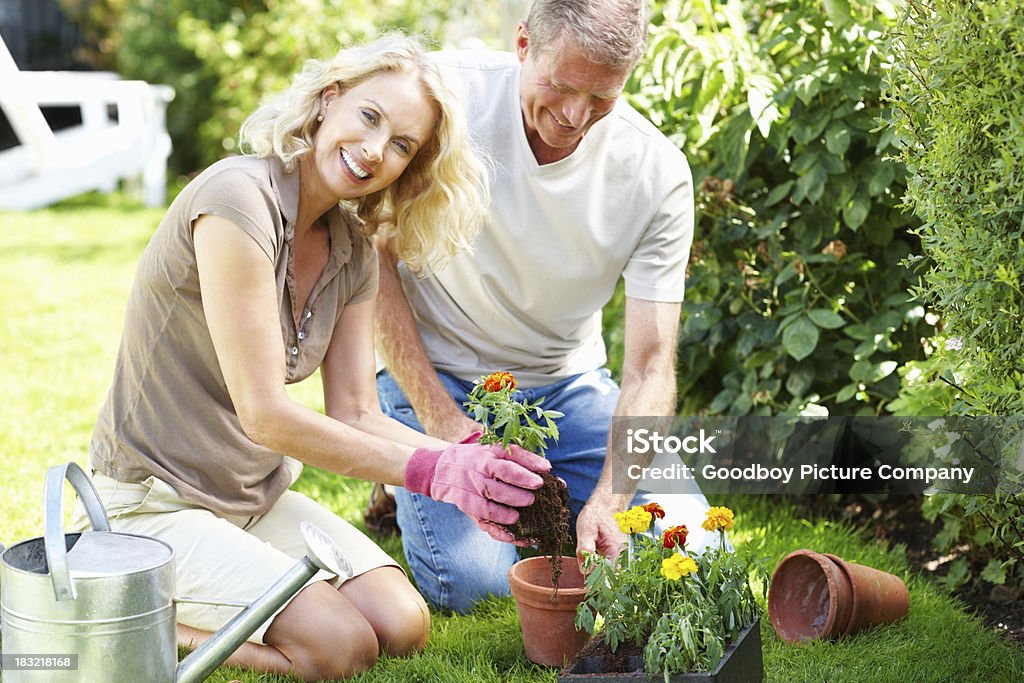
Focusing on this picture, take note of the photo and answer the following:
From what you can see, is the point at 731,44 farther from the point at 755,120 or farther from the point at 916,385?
the point at 916,385

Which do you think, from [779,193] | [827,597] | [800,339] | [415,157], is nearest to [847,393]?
[800,339]

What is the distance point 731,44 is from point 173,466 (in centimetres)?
188

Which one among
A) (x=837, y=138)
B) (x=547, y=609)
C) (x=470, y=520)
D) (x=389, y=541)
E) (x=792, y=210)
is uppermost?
(x=837, y=138)

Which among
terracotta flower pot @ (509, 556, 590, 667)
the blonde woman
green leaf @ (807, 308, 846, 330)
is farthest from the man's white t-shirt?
terracotta flower pot @ (509, 556, 590, 667)

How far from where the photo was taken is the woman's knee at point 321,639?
224cm

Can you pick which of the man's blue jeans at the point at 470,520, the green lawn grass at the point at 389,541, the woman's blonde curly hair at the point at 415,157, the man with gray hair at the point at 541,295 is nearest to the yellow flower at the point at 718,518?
the green lawn grass at the point at 389,541

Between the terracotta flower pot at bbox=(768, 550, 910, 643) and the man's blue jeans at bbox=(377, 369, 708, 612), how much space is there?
315 millimetres

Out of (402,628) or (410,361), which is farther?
(410,361)

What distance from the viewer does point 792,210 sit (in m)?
3.23

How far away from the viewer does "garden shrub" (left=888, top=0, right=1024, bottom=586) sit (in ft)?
6.40

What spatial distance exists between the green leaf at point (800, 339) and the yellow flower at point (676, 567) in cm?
121

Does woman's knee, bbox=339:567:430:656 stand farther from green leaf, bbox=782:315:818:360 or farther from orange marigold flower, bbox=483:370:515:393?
green leaf, bbox=782:315:818:360

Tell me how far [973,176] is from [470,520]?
4.67 feet

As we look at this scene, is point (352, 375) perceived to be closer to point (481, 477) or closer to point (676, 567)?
point (481, 477)
